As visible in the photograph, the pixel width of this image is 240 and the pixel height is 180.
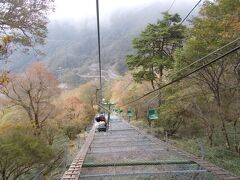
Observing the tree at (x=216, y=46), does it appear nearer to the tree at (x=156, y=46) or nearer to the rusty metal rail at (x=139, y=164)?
the rusty metal rail at (x=139, y=164)

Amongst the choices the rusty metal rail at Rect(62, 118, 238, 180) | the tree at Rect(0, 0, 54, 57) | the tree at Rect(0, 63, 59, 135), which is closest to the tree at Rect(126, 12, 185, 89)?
the tree at Rect(0, 63, 59, 135)

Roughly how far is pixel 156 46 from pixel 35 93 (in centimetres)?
1324

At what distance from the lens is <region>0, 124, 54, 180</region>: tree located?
67.9 ft

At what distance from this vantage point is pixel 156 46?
112 feet

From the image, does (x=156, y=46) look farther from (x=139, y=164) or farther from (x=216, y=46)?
(x=139, y=164)

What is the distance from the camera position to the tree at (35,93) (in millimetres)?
33000

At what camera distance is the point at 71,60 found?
172 meters

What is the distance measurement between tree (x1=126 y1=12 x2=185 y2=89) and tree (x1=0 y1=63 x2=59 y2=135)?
8905 mm

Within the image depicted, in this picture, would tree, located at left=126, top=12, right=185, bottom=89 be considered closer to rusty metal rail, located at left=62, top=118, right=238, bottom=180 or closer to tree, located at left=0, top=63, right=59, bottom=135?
tree, located at left=0, top=63, right=59, bottom=135

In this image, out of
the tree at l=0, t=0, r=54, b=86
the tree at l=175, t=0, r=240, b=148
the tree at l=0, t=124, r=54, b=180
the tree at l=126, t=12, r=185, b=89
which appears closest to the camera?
the tree at l=0, t=0, r=54, b=86

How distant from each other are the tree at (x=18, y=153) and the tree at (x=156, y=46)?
14111 millimetres

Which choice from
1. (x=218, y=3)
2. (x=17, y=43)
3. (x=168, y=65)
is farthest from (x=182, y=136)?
(x=17, y=43)

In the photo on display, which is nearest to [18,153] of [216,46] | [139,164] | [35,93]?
[139,164]

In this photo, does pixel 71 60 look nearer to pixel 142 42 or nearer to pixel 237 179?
pixel 142 42
